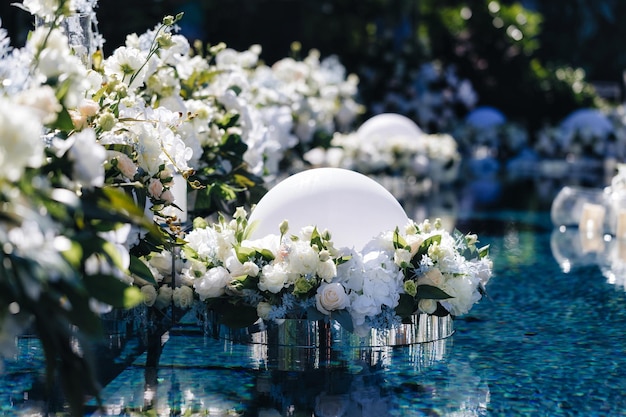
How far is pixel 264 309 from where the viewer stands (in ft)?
15.6

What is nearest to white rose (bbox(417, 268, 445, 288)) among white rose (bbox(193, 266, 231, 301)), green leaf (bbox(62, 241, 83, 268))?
white rose (bbox(193, 266, 231, 301))

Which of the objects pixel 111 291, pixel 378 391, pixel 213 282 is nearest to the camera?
pixel 111 291

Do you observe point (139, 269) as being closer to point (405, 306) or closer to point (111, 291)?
point (111, 291)

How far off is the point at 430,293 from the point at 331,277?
452 millimetres

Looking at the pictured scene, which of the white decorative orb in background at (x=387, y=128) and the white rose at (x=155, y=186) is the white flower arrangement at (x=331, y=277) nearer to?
the white rose at (x=155, y=186)

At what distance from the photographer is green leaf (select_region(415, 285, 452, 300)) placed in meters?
4.77

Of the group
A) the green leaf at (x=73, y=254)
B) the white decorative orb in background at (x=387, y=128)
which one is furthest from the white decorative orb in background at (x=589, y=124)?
the green leaf at (x=73, y=254)

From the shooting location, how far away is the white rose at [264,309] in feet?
15.6

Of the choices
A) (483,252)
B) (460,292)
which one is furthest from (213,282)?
(483,252)

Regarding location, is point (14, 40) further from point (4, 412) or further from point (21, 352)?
point (4, 412)

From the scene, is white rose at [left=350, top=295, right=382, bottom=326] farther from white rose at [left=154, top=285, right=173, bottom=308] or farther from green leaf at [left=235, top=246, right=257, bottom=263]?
white rose at [left=154, top=285, right=173, bottom=308]

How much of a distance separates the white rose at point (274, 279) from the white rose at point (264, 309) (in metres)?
0.11

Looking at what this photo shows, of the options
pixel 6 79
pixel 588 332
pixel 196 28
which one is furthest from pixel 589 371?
pixel 196 28

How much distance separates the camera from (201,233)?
16.8 feet
